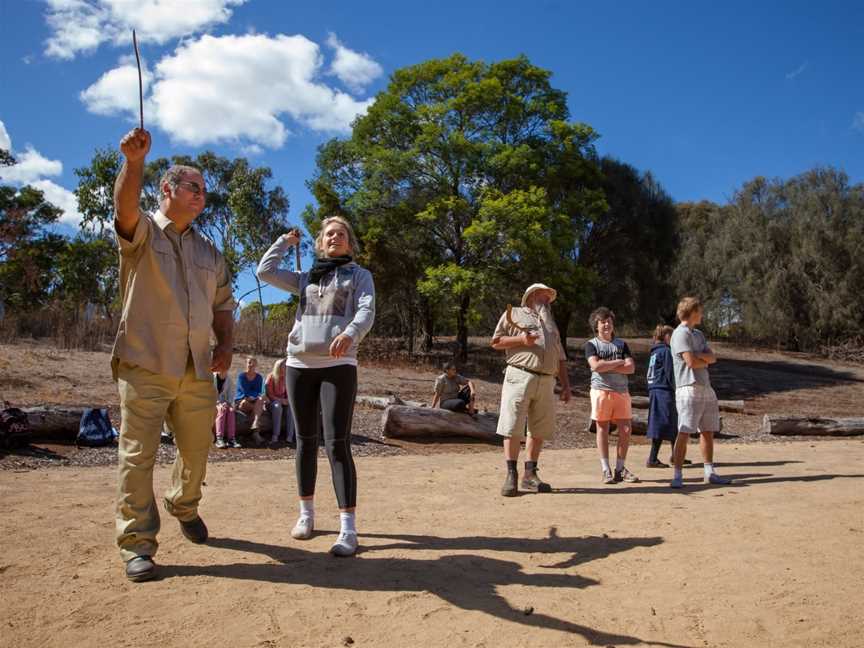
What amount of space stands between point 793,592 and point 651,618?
862 millimetres

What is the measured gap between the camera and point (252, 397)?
991cm

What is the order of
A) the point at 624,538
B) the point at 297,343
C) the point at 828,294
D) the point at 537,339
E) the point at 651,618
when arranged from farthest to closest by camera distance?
1. the point at 828,294
2. the point at 537,339
3. the point at 624,538
4. the point at 297,343
5. the point at 651,618

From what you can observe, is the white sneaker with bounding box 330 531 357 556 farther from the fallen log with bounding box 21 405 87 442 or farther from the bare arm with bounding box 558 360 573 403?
the fallen log with bounding box 21 405 87 442

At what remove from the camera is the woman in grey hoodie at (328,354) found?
3.99m

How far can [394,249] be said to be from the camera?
26797 mm

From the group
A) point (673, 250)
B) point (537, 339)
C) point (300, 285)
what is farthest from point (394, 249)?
point (300, 285)

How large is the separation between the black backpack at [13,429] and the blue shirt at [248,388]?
2755 mm

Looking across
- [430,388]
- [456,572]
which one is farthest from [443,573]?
[430,388]

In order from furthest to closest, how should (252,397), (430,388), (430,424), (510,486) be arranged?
(430,388)
(430,424)
(252,397)
(510,486)

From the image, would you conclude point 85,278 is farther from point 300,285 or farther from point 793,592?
point 793,592

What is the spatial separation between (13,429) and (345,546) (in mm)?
5934

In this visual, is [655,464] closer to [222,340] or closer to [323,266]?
[323,266]

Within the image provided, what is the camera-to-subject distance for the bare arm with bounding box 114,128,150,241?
10.7 feet

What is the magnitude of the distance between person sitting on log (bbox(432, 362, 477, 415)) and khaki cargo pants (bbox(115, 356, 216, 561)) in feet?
24.7
